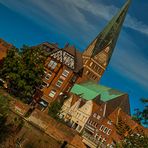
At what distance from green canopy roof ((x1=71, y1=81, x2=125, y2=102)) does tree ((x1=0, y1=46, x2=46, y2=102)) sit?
21983 mm

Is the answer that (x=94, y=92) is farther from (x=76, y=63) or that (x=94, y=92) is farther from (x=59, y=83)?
(x=59, y=83)

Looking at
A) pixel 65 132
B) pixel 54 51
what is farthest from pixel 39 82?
pixel 54 51

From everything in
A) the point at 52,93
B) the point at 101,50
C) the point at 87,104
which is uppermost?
the point at 101,50

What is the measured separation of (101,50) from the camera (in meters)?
82.9

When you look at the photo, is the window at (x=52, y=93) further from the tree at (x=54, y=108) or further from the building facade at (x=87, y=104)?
the tree at (x=54, y=108)

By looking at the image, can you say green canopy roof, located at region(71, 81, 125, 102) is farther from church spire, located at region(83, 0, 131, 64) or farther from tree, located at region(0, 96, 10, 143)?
tree, located at region(0, 96, 10, 143)

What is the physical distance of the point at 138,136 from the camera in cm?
951

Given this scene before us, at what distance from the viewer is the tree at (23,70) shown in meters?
52.1

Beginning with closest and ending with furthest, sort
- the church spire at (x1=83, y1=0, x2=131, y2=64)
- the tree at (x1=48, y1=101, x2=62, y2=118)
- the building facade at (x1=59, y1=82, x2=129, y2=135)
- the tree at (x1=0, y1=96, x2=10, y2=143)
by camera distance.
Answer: the tree at (x1=0, y1=96, x2=10, y2=143)
the tree at (x1=48, y1=101, x2=62, y2=118)
the building facade at (x1=59, y1=82, x2=129, y2=135)
the church spire at (x1=83, y1=0, x2=131, y2=64)

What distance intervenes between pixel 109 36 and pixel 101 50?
5.11m

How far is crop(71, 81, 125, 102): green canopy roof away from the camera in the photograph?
7356 centimetres

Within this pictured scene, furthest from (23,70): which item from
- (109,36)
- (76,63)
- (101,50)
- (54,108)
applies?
(109,36)

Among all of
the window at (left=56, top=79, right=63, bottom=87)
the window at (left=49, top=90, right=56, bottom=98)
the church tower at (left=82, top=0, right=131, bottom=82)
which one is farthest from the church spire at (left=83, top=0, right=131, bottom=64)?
the window at (left=49, top=90, right=56, bottom=98)

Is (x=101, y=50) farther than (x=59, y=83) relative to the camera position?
Yes
